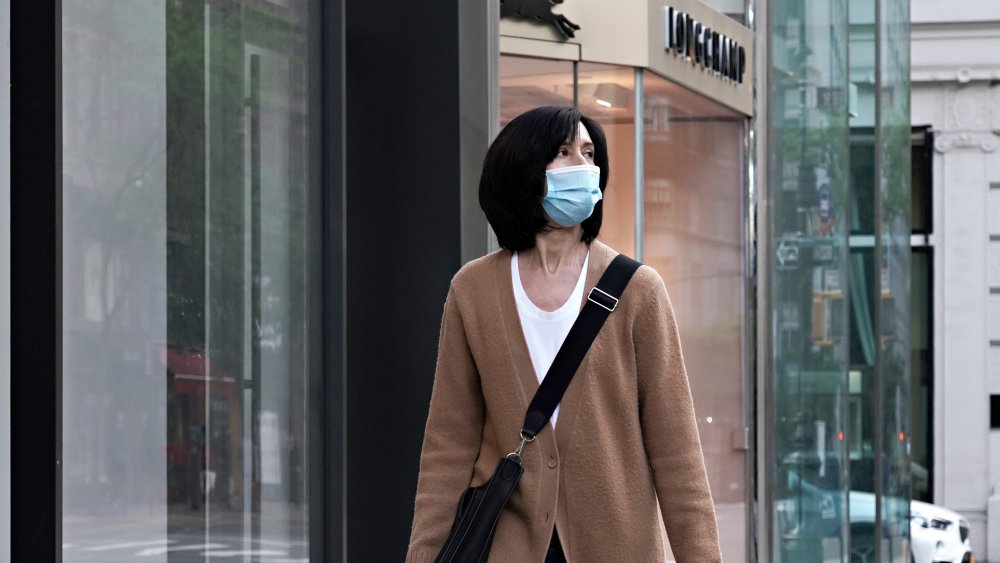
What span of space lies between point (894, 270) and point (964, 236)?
11379mm

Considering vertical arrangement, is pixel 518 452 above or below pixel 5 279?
below

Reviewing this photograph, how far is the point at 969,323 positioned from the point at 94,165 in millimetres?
18839

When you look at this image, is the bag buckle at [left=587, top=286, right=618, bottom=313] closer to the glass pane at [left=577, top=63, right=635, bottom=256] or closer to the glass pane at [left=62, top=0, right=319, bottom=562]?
the glass pane at [left=62, top=0, right=319, bottom=562]

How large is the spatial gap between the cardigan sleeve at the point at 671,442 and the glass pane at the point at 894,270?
6.77 meters

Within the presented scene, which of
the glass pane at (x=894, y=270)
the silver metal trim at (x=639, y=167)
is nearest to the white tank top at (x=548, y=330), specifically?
the glass pane at (x=894, y=270)

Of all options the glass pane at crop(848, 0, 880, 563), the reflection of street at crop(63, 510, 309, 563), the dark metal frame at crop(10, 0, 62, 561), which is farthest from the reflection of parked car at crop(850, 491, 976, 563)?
the dark metal frame at crop(10, 0, 62, 561)

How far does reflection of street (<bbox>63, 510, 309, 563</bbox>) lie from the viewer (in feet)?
11.8

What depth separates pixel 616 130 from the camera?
1173 cm

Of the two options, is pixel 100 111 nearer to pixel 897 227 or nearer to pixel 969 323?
pixel 897 227

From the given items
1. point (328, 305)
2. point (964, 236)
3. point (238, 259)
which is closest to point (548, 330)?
point (238, 259)

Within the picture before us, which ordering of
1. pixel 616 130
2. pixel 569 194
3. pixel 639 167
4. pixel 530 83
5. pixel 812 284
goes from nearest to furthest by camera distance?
pixel 569 194 < pixel 812 284 < pixel 530 83 < pixel 616 130 < pixel 639 167

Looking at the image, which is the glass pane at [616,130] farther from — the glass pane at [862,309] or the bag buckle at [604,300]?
the bag buckle at [604,300]

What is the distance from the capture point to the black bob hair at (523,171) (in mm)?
3453

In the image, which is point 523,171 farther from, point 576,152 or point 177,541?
point 177,541
